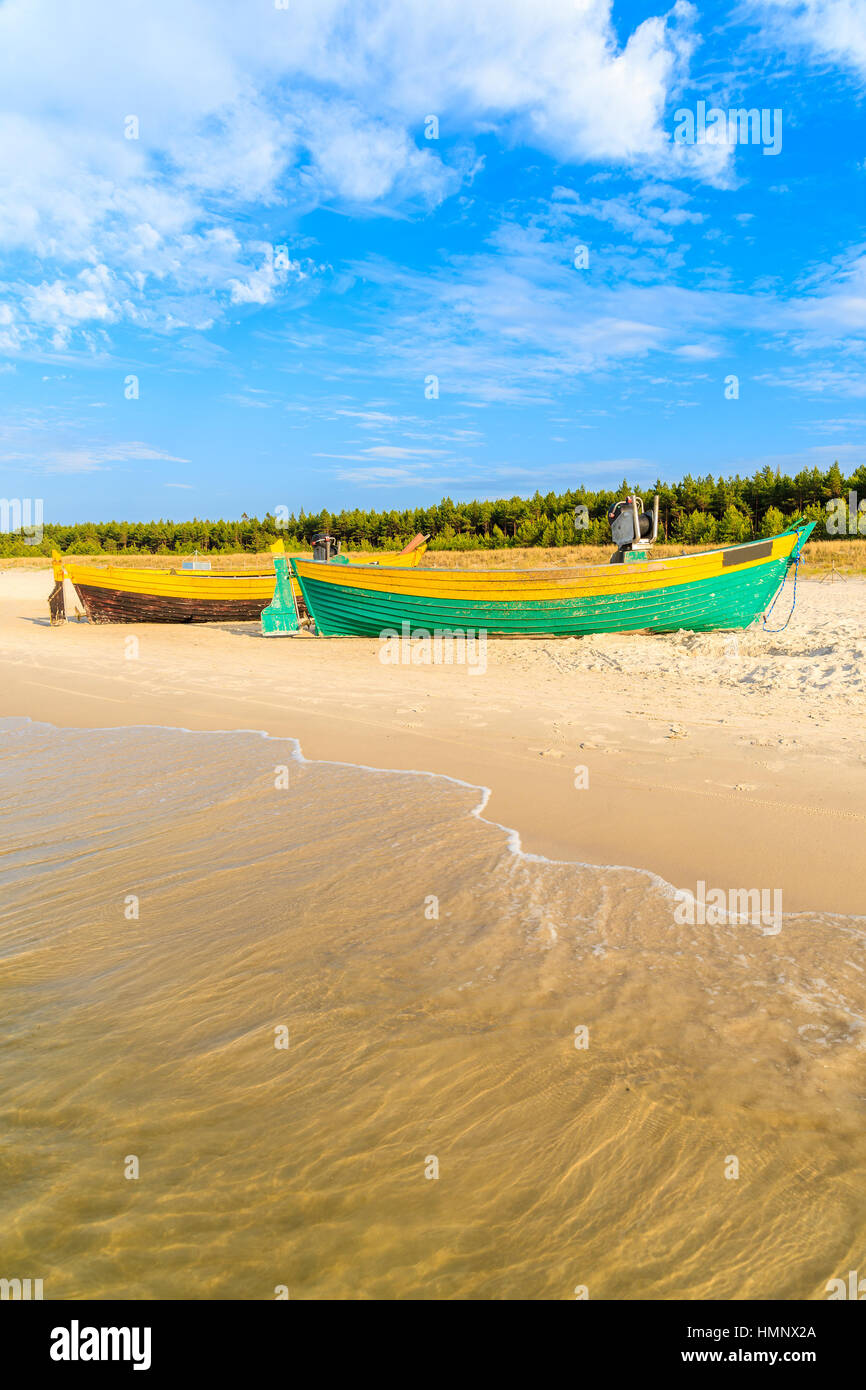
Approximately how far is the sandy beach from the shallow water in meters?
0.70

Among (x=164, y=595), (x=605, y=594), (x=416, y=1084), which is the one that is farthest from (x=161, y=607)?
(x=416, y=1084)

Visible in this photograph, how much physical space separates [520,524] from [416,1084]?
44726 millimetres

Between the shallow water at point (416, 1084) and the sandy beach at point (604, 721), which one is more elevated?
the sandy beach at point (604, 721)

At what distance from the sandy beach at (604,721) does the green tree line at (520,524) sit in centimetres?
2151

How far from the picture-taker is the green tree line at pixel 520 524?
3781 cm

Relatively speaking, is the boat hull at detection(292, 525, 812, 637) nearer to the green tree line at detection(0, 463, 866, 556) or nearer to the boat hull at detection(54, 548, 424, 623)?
the boat hull at detection(54, 548, 424, 623)

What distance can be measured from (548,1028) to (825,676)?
8.05 metres

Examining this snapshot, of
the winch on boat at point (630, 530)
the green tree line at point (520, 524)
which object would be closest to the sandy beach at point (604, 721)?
the winch on boat at point (630, 530)

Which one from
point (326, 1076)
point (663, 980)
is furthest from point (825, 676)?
point (326, 1076)

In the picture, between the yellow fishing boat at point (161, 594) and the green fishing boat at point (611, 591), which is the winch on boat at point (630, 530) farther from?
the yellow fishing boat at point (161, 594)

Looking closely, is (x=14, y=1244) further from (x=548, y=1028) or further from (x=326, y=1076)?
(x=548, y=1028)

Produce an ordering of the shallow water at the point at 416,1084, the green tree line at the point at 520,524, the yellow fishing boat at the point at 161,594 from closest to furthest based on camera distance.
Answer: the shallow water at the point at 416,1084, the yellow fishing boat at the point at 161,594, the green tree line at the point at 520,524

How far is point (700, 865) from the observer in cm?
421

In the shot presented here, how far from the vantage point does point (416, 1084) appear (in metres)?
2.46
